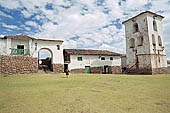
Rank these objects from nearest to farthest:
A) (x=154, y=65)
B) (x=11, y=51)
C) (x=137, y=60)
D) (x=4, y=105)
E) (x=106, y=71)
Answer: (x=4, y=105) → (x=11, y=51) → (x=154, y=65) → (x=137, y=60) → (x=106, y=71)

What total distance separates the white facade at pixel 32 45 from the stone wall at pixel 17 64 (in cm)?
84

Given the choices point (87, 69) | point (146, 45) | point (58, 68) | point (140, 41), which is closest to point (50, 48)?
point (58, 68)

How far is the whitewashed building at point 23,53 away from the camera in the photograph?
2052 cm

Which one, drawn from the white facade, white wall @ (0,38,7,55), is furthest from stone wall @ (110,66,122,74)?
white wall @ (0,38,7,55)

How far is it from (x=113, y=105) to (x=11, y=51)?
20054 millimetres

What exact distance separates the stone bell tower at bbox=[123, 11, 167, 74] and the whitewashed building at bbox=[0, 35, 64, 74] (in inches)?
548

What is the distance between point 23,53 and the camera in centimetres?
2206

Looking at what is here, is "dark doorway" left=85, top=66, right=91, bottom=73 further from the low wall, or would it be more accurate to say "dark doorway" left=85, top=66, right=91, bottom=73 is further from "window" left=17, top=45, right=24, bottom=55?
"window" left=17, top=45, right=24, bottom=55

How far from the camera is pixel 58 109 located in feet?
16.2

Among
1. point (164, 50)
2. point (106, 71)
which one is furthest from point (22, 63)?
point (164, 50)

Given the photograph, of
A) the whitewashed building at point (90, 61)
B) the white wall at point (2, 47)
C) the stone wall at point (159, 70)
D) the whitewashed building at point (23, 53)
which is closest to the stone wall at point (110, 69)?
the whitewashed building at point (90, 61)

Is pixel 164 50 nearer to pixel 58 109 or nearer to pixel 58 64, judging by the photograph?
pixel 58 64

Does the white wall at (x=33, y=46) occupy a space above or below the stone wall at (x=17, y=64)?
above

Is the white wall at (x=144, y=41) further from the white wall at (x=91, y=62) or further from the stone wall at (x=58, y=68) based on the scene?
the stone wall at (x=58, y=68)
